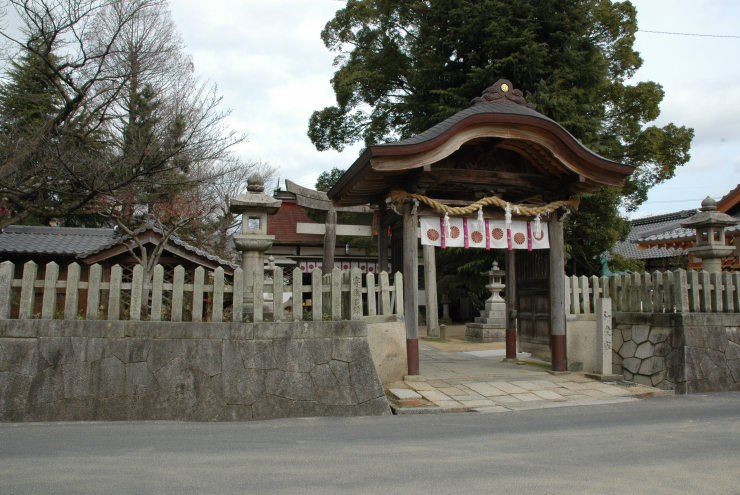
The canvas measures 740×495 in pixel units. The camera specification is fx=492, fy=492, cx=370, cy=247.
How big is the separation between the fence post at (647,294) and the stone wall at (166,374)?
528 centimetres

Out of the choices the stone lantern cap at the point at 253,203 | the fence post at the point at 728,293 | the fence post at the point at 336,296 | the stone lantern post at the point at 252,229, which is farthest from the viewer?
Result: the fence post at the point at 728,293

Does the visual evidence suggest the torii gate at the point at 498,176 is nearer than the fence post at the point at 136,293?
No

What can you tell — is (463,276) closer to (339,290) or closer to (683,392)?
(683,392)

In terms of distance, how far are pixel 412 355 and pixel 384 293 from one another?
3.97 feet

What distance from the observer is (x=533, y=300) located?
9.98 meters

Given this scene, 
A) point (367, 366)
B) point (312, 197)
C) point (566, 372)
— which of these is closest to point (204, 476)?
point (367, 366)

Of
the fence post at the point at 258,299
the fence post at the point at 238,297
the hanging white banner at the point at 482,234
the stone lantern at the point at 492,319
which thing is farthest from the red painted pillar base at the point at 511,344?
the fence post at the point at 238,297

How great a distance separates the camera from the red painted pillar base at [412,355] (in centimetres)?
776

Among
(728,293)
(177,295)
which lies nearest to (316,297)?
(177,295)

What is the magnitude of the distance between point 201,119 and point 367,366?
10829 mm

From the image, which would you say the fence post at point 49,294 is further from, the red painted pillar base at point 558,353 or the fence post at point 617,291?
the fence post at point 617,291

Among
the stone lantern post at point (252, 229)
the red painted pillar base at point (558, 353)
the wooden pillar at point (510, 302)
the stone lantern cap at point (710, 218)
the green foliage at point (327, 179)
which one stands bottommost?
the red painted pillar base at point (558, 353)

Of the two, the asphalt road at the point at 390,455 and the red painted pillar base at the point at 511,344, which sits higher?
the red painted pillar base at the point at 511,344

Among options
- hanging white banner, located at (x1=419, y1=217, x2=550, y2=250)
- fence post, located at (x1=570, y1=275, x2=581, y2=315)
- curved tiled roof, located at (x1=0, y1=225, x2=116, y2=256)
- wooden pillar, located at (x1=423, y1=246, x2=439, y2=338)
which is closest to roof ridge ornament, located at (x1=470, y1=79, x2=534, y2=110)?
hanging white banner, located at (x1=419, y1=217, x2=550, y2=250)
